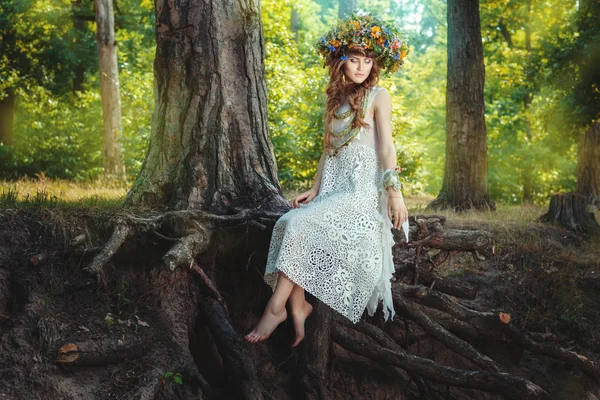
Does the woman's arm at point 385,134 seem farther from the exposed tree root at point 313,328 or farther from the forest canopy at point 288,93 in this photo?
the forest canopy at point 288,93

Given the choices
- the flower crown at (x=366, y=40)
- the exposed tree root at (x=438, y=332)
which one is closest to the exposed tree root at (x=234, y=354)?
the exposed tree root at (x=438, y=332)

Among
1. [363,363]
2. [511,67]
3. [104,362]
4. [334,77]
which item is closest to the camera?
[104,362]

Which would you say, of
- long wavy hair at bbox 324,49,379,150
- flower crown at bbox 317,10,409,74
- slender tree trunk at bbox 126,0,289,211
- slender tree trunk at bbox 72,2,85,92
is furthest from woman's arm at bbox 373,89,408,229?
slender tree trunk at bbox 72,2,85,92

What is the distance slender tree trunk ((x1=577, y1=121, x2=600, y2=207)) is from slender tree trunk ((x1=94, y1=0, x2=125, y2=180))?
868cm

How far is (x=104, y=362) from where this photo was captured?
505cm

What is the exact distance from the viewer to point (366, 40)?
17.2 feet

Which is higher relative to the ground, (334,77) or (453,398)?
(334,77)

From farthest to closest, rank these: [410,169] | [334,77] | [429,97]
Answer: [429,97]
[410,169]
[334,77]

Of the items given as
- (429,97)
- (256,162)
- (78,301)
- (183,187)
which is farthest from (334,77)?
(429,97)

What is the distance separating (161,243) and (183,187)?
67cm

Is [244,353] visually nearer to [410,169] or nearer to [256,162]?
[256,162]

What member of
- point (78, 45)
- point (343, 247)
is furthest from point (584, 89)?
point (78, 45)

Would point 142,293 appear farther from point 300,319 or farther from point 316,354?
point 316,354

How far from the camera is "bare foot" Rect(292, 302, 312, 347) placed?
5.29m
